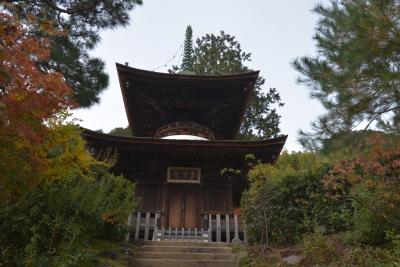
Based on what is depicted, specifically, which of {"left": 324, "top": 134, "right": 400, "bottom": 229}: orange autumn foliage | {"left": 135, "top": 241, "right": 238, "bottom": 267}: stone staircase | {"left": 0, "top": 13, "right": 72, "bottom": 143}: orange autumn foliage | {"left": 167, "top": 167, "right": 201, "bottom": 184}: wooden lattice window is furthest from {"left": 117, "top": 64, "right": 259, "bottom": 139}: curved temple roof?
{"left": 0, "top": 13, "right": 72, "bottom": 143}: orange autumn foliage

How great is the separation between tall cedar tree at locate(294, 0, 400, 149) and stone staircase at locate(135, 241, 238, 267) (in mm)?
2745

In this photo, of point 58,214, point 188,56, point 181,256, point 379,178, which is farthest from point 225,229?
point 188,56

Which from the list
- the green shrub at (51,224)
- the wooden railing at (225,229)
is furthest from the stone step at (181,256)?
the wooden railing at (225,229)

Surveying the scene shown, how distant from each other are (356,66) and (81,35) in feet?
24.8

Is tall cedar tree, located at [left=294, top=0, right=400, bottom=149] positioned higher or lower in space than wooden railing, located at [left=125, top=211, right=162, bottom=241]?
higher

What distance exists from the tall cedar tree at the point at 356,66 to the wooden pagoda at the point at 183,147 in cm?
511

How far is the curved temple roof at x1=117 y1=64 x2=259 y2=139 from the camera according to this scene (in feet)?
45.8

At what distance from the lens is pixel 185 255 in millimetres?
7328

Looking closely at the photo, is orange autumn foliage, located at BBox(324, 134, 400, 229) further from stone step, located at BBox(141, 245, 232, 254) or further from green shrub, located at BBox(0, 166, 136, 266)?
green shrub, located at BBox(0, 166, 136, 266)

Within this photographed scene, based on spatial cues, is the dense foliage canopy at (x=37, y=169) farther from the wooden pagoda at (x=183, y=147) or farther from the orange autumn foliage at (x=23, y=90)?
the wooden pagoda at (x=183, y=147)

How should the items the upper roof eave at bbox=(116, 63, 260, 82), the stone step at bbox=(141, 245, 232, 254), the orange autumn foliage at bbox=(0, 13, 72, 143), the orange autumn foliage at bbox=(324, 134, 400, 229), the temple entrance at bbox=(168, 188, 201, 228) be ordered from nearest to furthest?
the orange autumn foliage at bbox=(0, 13, 72, 143) → the orange autumn foliage at bbox=(324, 134, 400, 229) → the stone step at bbox=(141, 245, 232, 254) → the temple entrance at bbox=(168, 188, 201, 228) → the upper roof eave at bbox=(116, 63, 260, 82)

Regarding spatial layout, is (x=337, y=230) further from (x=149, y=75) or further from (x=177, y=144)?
(x=149, y=75)

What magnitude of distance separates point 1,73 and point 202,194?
865 centimetres

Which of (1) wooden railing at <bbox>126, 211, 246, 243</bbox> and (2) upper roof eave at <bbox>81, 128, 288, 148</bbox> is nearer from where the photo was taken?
(1) wooden railing at <bbox>126, 211, 246, 243</bbox>
